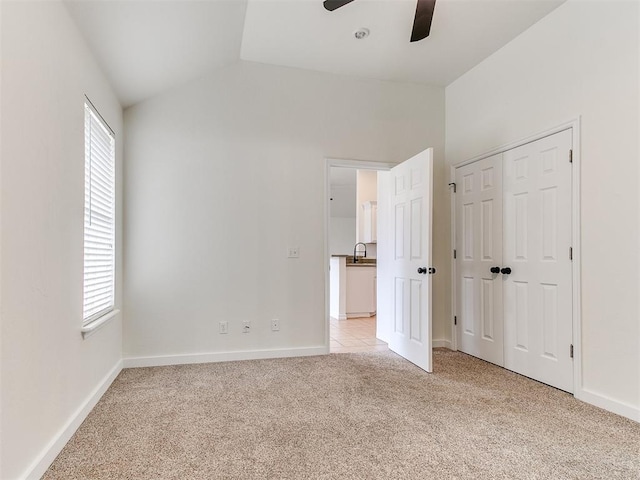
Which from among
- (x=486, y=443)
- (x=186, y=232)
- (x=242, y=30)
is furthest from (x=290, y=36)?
(x=486, y=443)

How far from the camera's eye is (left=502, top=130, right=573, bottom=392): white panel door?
275 centimetres

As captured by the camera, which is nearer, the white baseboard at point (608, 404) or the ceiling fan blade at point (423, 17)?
the ceiling fan blade at point (423, 17)

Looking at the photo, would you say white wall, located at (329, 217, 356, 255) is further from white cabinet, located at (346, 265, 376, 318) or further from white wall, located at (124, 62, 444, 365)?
white wall, located at (124, 62, 444, 365)

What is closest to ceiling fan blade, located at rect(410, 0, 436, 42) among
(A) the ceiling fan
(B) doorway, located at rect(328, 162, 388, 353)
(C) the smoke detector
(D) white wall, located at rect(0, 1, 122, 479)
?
(A) the ceiling fan

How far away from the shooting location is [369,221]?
22.6 feet

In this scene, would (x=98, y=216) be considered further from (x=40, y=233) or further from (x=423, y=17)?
(x=423, y=17)

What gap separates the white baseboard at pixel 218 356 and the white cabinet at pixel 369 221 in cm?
346

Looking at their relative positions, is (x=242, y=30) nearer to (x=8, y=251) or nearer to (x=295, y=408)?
(x=8, y=251)

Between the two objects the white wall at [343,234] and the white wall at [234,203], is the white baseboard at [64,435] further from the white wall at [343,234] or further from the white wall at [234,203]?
the white wall at [343,234]

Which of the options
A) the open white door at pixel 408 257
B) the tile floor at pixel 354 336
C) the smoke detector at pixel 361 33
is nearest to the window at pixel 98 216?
the smoke detector at pixel 361 33

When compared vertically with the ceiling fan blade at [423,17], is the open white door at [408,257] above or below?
below

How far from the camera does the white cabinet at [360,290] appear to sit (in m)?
5.93

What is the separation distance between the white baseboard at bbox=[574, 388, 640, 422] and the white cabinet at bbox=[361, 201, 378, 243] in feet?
14.7

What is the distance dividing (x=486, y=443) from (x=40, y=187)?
256cm
